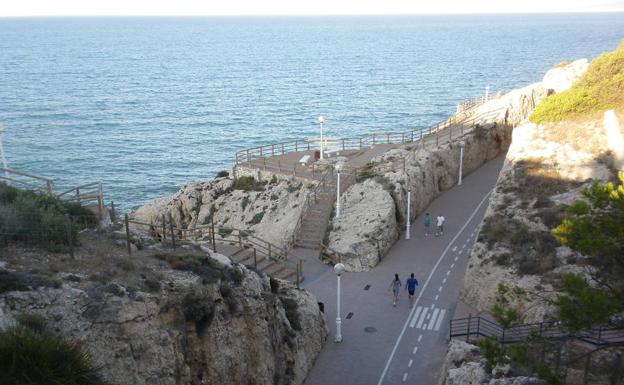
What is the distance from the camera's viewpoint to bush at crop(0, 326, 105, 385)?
8633 millimetres

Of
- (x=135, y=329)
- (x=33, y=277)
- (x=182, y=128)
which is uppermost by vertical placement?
(x=33, y=277)

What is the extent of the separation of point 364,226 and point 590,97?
14814mm

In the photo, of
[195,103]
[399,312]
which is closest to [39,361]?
[399,312]

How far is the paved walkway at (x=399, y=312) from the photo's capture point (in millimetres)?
19031

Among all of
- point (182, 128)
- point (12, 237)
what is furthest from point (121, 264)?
point (182, 128)

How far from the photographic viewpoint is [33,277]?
12.3 m

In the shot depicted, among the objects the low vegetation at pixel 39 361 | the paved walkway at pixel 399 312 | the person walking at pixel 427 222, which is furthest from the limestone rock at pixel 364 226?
the low vegetation at pixel 39 361

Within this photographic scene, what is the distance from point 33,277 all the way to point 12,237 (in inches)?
122

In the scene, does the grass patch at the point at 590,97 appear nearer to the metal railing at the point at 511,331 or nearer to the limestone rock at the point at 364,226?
the limestone rock at the point at 364,226

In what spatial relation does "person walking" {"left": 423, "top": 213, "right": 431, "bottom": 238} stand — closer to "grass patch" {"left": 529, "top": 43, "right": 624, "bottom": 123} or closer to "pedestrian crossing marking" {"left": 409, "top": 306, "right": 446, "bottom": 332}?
"pedestrian crossing marking" {"left": 409, "top": 306, "right": 446, "bottom": 332}

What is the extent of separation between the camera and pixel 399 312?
73.4ft

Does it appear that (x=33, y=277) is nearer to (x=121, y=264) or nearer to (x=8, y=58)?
(x=121, y=264)

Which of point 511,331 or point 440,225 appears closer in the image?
point 511,331

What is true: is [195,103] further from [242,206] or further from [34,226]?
[34,226]
